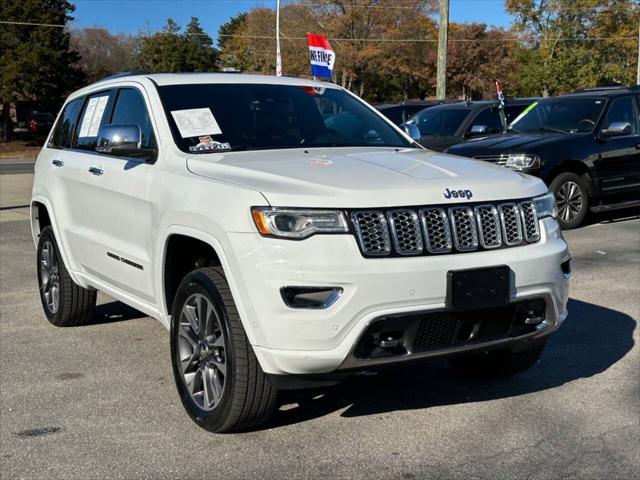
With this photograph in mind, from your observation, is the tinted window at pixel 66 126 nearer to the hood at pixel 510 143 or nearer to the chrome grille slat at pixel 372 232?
the chrome grille slat at pixel 372 232

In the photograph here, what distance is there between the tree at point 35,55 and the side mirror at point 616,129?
38973 mm

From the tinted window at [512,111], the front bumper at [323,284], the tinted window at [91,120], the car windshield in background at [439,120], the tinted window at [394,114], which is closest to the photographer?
the front bumper at [323,284]

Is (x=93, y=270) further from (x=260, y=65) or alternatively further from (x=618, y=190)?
(x=260, y=65)

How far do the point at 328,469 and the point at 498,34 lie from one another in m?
63.2

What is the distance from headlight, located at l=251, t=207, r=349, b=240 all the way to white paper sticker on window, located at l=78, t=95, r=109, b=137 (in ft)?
8.61

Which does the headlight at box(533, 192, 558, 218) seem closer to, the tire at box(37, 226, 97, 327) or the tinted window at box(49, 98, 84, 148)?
the tire at box(37, 226, 97, 327)

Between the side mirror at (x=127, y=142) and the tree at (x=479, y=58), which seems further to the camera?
the tree at (x=479, y=58)

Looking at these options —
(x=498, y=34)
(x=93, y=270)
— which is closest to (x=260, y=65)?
(x=498, y=34)

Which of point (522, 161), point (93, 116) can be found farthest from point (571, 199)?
point (93, 116)

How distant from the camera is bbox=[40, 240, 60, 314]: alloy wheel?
640 cm

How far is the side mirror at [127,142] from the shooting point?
4742mm

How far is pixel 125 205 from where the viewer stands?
503 cm

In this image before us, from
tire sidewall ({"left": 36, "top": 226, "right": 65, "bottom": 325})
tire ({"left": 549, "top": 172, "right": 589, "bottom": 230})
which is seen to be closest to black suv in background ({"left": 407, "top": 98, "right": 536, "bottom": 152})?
tire ({"left": 549, "top": 172, "right": 589, "bottom": 230})

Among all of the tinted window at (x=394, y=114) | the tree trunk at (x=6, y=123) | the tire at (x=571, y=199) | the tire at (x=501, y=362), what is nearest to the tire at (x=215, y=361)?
the tire at (x=501, y=362)
